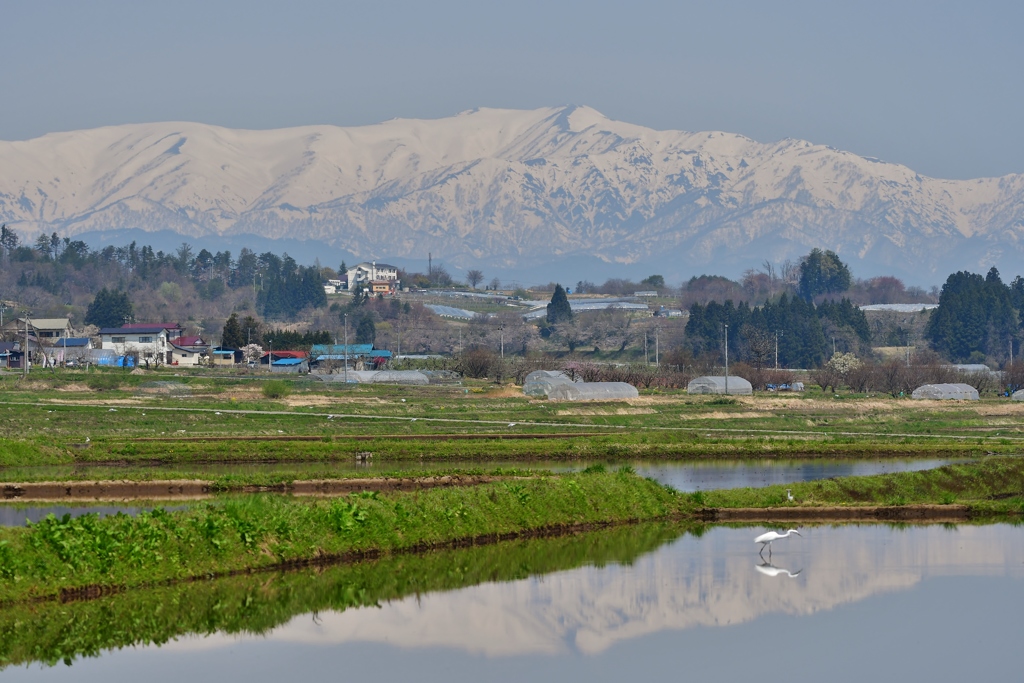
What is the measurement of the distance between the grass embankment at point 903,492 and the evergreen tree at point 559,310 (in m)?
144

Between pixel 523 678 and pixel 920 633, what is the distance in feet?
18.7

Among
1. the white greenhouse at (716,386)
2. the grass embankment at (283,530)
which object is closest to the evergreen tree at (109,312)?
the white greenhouse at (716,386)

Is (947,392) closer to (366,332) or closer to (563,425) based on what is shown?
(563,425)

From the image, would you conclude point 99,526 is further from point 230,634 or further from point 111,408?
point 111,408

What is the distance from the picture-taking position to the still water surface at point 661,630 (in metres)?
16.5

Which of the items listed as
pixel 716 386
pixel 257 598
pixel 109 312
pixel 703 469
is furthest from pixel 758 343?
pixel 257 598

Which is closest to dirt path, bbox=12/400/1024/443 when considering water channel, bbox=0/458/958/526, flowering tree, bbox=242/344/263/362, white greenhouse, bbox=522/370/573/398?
water channel, bbox=0/458/958/526

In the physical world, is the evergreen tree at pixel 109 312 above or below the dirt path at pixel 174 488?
above

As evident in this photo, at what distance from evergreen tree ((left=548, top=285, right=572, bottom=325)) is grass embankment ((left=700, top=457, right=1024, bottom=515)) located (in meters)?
144

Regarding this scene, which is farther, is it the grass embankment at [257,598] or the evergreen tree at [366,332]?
the evergreen tree at [366,332]

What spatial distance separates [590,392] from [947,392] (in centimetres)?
2698

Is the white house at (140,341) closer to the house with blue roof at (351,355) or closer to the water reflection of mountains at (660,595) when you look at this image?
the house with blue roof at (351,355)

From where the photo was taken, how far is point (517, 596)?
20.6 metres

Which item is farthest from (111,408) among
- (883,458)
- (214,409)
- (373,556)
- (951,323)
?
(951,323)
